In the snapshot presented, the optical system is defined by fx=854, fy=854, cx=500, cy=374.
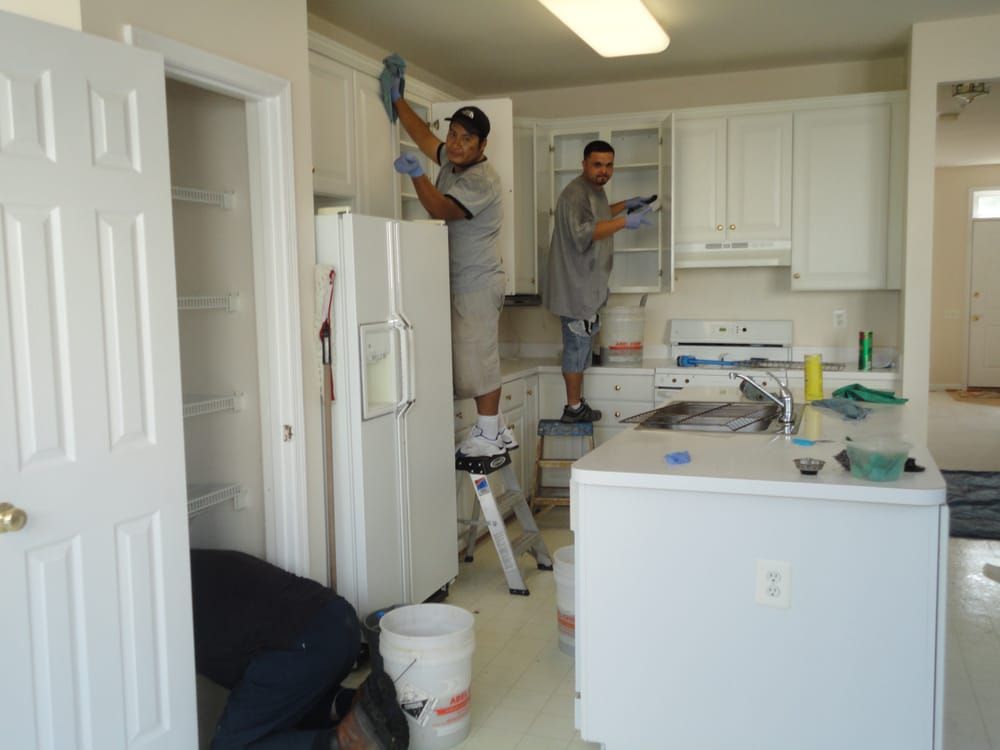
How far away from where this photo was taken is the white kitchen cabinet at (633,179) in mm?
5090

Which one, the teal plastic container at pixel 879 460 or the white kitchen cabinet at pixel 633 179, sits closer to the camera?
the teal plastic container at pixel 879 460

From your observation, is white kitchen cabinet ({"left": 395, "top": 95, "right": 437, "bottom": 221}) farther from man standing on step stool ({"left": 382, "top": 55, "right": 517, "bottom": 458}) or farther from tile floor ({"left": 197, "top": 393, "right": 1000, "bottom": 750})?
tile floor ({"left": 197, "top": 393, "right": 1000, "bottom": 750})

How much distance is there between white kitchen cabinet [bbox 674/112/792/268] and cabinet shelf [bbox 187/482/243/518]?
3138 mm

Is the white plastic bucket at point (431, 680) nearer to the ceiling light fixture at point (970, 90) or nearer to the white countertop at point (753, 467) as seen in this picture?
the white countertop at point (753, 467)

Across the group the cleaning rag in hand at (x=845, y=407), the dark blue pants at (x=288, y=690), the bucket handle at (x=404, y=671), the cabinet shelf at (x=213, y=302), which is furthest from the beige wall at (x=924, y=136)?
the cabinet shelf at (x=213, y=302)

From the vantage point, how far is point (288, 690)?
2.35m

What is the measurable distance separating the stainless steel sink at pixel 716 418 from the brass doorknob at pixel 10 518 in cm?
195

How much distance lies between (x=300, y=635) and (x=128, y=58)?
5.11 feet

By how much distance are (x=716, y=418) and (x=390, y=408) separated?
4.08ft

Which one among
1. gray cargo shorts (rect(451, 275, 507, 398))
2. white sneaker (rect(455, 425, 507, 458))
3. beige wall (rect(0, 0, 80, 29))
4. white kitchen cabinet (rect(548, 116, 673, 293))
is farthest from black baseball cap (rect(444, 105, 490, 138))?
beige wall (rect(0, 0, 80, 29))

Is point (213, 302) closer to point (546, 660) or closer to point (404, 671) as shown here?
point (404, 671)

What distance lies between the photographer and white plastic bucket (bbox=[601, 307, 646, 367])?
5.29 metres

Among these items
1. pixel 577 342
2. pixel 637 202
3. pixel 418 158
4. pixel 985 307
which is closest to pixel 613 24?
pixel 418 158

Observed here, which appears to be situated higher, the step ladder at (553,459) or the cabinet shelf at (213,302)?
the cabinet shelf at (213,302)
